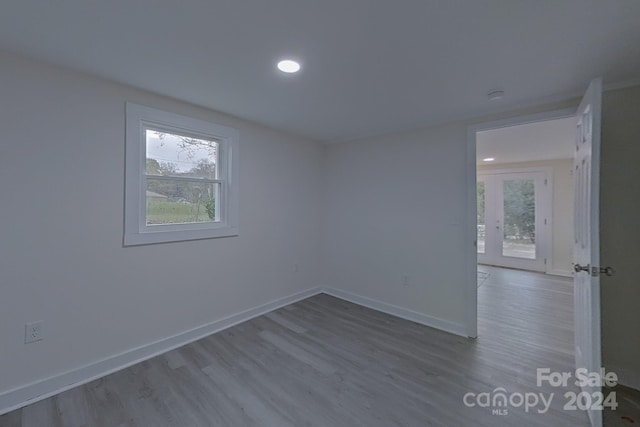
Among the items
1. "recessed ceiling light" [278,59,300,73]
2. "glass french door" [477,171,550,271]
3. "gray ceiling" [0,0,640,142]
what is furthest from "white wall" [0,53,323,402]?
"glass french door" [477,171,550,271]

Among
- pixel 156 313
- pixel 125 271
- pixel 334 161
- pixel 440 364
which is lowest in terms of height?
pixel 440 364

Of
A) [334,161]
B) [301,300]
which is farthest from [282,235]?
[334,161]

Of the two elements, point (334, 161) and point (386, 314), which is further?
point (334, 161)

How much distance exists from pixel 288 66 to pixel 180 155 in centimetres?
147

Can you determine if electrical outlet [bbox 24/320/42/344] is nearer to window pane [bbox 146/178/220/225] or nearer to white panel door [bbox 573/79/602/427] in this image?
window pane [bbox 146/178/220/225]

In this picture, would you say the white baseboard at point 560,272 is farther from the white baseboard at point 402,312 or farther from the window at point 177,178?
the window at point 177,178

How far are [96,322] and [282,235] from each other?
2.00 m

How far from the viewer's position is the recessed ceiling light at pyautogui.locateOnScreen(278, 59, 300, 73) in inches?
72.1

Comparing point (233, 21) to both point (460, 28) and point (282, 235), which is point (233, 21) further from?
point (282, 235)

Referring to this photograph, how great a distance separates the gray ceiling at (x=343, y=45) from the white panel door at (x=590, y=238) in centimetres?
39

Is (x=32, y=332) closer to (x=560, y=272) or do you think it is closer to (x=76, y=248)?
(x=76, y=248)

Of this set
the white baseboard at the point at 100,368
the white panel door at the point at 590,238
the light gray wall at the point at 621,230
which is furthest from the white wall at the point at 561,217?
the white baseboard at the point at 100,368

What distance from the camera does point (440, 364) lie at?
230 centimetres

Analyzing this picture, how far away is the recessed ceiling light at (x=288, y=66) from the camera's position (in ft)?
6.01
